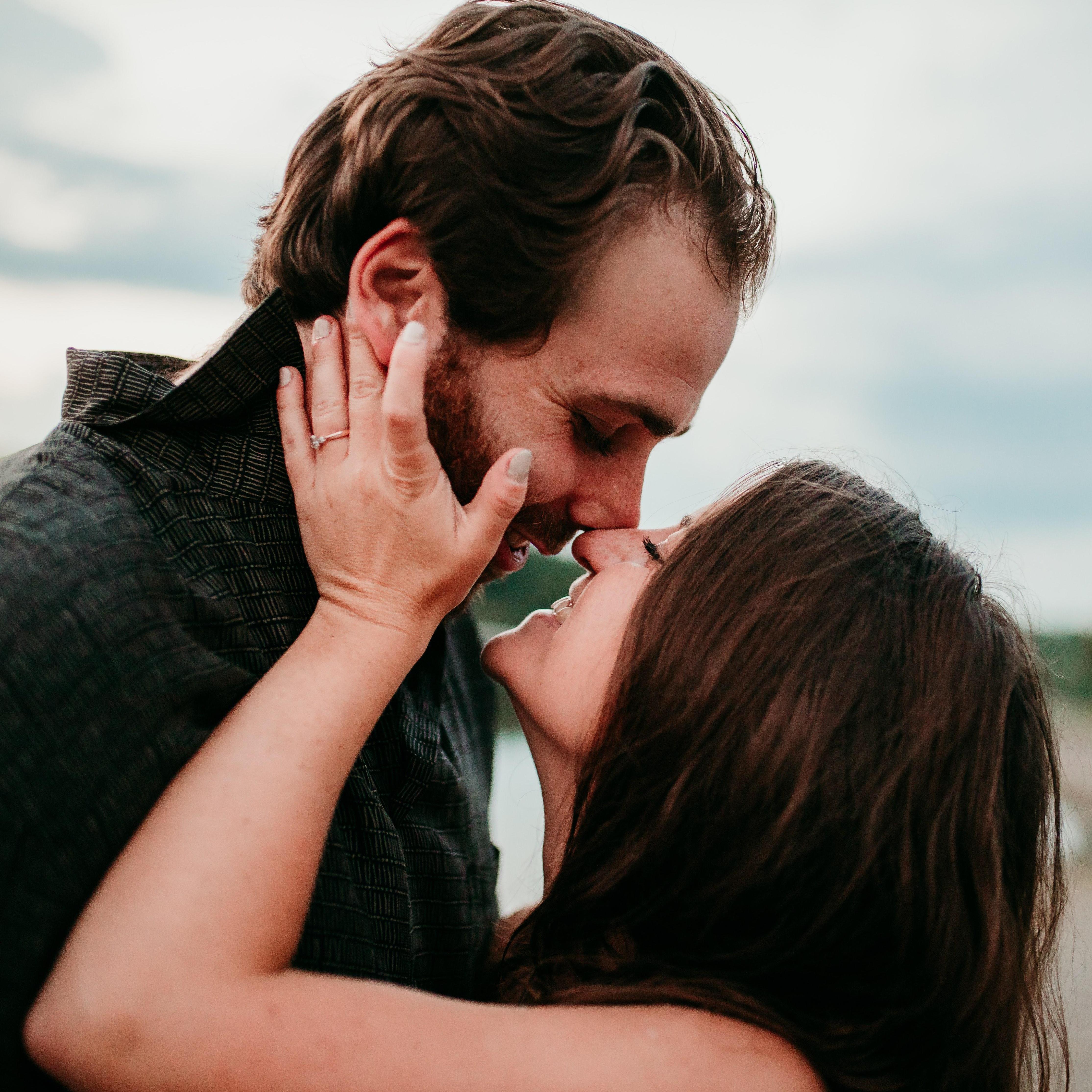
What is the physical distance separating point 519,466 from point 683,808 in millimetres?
667

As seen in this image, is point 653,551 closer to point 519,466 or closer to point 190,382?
point 519,466

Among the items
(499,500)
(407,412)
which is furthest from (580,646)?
(407,412)

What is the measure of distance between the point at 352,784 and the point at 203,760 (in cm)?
37

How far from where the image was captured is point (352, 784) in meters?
1.56

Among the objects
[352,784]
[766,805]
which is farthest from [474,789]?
[766,805]

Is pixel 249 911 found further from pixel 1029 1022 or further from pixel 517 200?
pixel 1029 1022

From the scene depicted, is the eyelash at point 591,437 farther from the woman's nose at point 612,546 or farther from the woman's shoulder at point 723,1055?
the woman's shoulder at point 723,1055

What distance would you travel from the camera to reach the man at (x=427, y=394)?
1228 millimetres

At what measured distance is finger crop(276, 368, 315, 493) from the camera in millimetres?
1601

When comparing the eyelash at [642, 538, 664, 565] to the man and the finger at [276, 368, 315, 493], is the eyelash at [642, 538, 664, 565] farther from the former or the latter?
the finger at [276, 368, 315, 493]

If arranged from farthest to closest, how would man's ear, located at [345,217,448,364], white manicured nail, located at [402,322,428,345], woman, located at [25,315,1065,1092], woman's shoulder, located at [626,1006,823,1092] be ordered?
man's ear, located at [345,217,448,364], white manicured nail, located at [402,322,428,345], woman's shoulder, located at [626,1006,823,1092], woman, located at [25,315,1065,1092]

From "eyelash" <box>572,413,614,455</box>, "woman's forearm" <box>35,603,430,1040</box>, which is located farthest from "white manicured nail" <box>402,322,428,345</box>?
"woman's forearm" <box>35,603,430,1040</box>

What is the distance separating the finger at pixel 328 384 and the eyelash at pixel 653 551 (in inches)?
25.0

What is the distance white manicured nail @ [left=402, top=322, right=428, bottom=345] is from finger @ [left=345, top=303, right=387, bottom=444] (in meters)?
0.10
